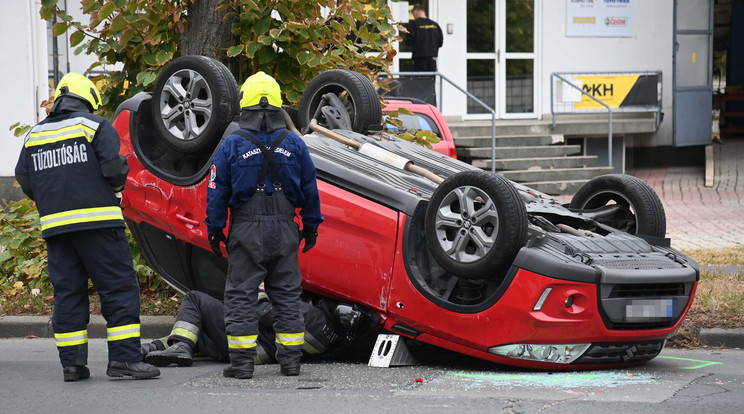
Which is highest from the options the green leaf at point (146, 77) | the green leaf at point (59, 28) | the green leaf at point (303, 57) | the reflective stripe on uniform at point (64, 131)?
the green leaf at point (59, 28)

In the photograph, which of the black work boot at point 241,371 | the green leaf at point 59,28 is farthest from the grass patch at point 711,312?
the green leaf at point 59,28

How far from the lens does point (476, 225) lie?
5.66m

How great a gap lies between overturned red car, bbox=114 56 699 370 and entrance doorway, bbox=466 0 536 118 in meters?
12.4

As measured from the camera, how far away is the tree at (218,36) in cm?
820

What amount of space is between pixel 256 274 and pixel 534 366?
5.46 ft

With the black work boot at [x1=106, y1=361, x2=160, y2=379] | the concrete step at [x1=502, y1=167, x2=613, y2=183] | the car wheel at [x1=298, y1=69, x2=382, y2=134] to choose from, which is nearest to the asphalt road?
the black work boot at [x1=106, y1=361, x2=160, y2=379]

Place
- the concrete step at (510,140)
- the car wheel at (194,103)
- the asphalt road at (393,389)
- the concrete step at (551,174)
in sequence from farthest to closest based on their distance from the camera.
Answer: the concrete step at (510,140) → the concrete step at (551,174) → the car wheel at (194,103) → the asphalt road at (393,389)

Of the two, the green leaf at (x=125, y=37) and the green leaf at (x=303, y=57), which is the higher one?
the green leaf at (x=125, y=37)

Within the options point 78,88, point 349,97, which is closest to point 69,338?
point 78,88

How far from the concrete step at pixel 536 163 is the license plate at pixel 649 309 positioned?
994 cm

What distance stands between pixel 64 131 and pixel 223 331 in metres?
1.55

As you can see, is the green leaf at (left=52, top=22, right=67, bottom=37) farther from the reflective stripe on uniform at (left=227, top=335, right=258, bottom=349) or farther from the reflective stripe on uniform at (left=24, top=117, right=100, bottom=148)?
the reflective stripe on uniform at (left=227, top=335, right=258, bottom=349)

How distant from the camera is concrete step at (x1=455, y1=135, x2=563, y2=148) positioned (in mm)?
16484

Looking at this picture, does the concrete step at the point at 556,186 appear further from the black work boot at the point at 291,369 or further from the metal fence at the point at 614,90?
the black work boot at the point at 291,369
